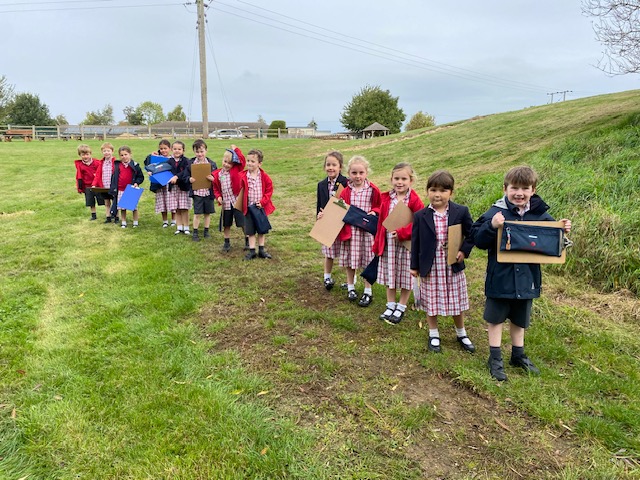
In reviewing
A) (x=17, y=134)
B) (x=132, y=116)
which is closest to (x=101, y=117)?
(x=132, y=116)

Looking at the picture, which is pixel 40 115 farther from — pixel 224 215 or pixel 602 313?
pixel 602 313

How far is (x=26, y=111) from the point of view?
55.4m

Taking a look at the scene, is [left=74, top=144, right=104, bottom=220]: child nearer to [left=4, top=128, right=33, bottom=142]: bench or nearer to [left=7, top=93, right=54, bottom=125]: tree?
[left=4, top=128, right=33, bottom=142]: bench

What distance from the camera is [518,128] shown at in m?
15.3

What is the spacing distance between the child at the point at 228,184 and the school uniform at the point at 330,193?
1.97m

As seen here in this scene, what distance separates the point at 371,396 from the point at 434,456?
729mm

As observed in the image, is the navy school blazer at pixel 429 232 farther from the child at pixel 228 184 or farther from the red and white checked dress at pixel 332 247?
the child at pixel 228 184

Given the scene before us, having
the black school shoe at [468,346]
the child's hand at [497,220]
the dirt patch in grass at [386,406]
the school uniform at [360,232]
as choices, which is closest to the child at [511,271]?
the child's hand at [497,220]

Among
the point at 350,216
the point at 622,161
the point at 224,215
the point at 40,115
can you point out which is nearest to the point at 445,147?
the point at 622,161

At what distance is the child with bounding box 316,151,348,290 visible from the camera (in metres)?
5.64

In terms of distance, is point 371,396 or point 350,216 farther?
point 350,216

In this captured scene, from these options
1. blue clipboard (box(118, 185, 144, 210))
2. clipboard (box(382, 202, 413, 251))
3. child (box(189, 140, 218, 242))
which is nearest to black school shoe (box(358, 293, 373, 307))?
clipboard (box(382, 202, 413, 251))

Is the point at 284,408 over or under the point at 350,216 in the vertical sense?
under

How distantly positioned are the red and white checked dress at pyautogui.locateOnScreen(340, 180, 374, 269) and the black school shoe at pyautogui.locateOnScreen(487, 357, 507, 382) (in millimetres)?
2013
